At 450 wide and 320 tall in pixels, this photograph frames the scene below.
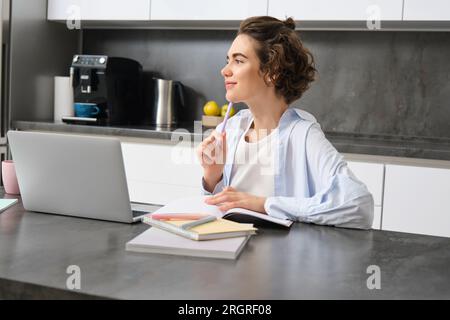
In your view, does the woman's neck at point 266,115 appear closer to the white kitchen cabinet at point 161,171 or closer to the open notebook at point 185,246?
the open notebook at point 185,246

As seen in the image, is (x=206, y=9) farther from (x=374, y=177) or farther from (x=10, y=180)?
Answer: (x=10, y=180)

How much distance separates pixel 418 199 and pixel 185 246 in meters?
1.67

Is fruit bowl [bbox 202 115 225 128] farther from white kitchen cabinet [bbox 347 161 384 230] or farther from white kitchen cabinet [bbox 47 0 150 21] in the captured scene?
white kitchen cabinet [bbox 347 161 384 230]

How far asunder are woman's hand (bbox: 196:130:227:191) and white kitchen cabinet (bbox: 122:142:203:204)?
A: 1.13 m

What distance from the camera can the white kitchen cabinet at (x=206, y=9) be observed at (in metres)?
2.95

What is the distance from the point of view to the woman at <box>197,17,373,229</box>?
1.71m

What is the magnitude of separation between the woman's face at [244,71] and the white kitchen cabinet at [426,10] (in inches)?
46.9

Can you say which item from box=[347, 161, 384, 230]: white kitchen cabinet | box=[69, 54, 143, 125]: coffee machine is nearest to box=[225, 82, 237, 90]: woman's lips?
box=[347, 161, 384, 230]: white kitchen cabinet

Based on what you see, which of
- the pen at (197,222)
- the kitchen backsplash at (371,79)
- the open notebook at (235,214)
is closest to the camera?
the pen at (197,222)

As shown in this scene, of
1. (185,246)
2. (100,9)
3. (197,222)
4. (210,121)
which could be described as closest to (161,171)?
(210,121)

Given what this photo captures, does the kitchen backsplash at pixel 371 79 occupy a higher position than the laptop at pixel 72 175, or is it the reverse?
the kitchen backsplash at pixel 371 79

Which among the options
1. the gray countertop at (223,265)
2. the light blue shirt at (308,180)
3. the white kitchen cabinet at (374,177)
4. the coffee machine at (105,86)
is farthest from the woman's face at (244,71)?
the coffee machine at (105,86)

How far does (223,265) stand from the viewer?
1026 mm
